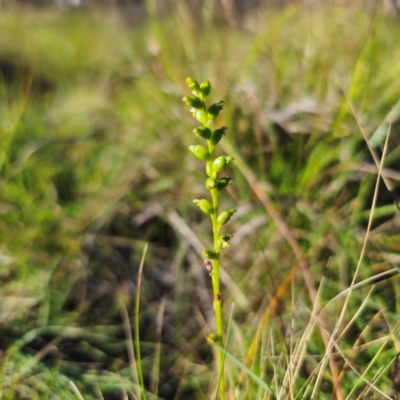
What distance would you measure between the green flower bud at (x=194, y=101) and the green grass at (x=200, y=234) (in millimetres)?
381

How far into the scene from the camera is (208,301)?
1.36 m

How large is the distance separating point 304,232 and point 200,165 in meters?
0.47

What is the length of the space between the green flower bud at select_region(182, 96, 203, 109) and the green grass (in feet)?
1.25

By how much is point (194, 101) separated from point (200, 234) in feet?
2.61

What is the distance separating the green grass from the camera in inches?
41.5

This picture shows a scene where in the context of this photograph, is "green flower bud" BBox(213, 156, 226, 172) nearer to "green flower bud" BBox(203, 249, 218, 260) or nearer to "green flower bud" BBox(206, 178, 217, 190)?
"green flower bud" BBox(206, 178, 217, 190)

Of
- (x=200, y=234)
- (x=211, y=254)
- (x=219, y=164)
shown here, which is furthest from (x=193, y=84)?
(x=200, y=234)

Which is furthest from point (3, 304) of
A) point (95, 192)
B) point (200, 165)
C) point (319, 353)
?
point (319, 353)

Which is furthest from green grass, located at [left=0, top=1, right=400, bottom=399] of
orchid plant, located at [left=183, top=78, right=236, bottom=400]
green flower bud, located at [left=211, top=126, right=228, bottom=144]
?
green flower bud, located at [left=211, top=126, right=228, bottom=144]

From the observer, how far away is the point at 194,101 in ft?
2.32

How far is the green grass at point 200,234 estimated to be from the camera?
1054 mm

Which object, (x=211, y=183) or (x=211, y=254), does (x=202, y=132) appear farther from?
(x=211, y=254)

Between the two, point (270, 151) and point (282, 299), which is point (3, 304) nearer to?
point (282, 299)

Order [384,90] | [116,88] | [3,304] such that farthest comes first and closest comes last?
[116,88], [384,90], [3,304]
